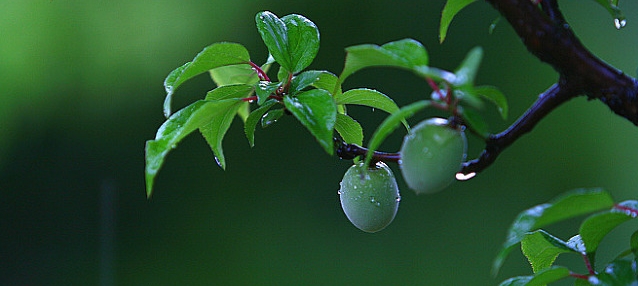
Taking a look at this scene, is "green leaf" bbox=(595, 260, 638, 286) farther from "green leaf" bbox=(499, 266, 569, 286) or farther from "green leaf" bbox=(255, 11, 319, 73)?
"green leaf" bbox=(255, 11, 319, 73)

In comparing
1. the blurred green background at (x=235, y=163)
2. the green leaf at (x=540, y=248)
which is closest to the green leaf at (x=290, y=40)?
the green leaf at (x=540, y=248)

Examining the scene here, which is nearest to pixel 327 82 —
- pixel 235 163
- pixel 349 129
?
pixel 349 129

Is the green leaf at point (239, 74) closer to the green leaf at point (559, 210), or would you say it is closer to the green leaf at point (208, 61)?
the green leaf at point (208, 61)

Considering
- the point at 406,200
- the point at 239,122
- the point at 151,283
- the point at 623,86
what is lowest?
the point at 151,283

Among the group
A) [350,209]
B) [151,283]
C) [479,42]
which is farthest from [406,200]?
[350,209]

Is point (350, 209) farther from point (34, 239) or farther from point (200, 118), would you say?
point (34, 239)
